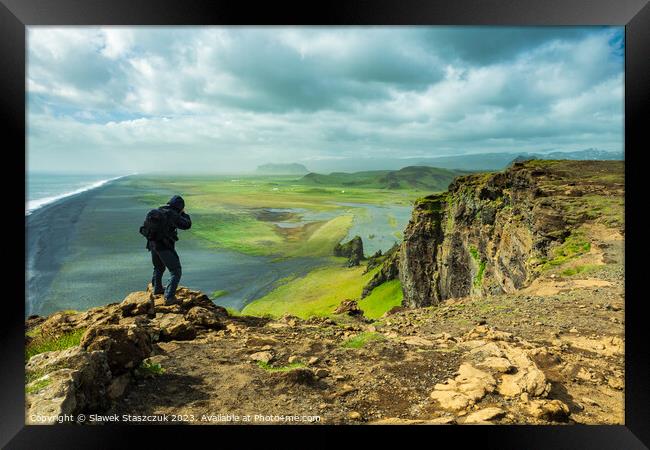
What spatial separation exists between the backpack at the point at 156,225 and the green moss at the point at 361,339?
431 centimetres

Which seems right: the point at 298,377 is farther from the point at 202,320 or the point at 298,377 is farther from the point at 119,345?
the point at 202,320

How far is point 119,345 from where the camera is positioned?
4.80 metres

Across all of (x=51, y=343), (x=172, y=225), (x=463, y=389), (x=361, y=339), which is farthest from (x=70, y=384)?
(x=463, y=389)

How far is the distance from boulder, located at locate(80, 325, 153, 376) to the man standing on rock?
2.41 meters

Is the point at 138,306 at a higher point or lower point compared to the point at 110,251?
lower

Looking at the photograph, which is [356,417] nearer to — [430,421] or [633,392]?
[430,421]

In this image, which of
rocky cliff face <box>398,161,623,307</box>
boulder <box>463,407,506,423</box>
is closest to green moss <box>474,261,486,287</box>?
rocky cliff face <box>398,161,623,307</box>

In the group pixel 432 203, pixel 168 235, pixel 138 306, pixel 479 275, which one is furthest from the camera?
pixel 432 203

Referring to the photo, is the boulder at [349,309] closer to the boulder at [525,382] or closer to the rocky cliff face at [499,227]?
the rocky cliff face at [499,227]

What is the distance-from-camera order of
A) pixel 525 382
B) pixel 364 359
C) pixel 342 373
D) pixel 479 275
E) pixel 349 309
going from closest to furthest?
pixel 525 382 → pixel 342 373 → pixel 364 359 → pixel 349 309 → pixel 479 275

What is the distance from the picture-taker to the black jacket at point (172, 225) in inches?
280

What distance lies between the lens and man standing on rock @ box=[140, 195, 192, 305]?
713 cm

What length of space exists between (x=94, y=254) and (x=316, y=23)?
38.3 feet

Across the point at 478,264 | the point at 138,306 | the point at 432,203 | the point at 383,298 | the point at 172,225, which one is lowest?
the point at 383,298
